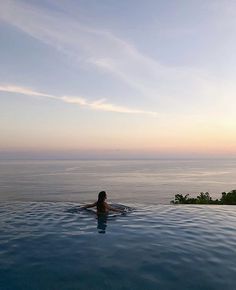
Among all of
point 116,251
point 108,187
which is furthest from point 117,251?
point 108,187

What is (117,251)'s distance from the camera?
38.6 ft

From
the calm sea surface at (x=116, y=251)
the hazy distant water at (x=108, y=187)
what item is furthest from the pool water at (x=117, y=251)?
the hazy distant water at (x=108, y=187)

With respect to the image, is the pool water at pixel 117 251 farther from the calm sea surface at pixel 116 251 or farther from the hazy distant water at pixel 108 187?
the hazy distant water at pixel 108 187

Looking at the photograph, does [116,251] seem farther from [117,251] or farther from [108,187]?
[108,187]

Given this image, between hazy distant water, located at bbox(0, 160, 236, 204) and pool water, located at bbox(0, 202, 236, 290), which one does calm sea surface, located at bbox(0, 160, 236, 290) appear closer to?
pool water, located at bbox(0, 202, 236, 290)

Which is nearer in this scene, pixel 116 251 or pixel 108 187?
pixel 116 251

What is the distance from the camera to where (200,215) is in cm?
1928

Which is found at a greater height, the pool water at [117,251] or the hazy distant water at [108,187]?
the pool water at [117,251]

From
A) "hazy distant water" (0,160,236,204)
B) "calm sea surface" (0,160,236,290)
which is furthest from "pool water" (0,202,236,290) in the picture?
"hazy distant water" (0,160,236,204)

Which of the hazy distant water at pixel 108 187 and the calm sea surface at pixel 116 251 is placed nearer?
the calm sea surface at pixel 116 251

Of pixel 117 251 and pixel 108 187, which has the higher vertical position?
pixel 117 251

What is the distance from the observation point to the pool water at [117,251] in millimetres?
9203

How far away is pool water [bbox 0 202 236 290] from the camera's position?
30.2ft

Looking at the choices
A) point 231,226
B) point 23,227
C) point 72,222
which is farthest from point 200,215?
point 23,227
